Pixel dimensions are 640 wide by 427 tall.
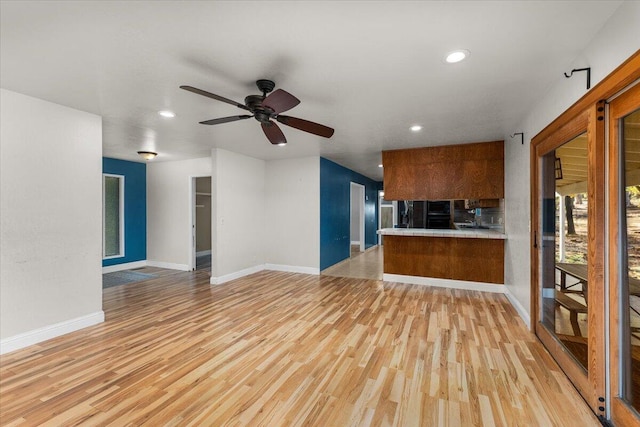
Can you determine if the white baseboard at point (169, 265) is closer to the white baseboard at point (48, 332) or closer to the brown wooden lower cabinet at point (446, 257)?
the white baseboard at point (48, 332)

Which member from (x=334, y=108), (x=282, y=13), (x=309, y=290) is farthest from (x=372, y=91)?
(x=309, y=290)

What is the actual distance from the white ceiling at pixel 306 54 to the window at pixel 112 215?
3.24 m

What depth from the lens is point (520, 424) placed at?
1681 mm

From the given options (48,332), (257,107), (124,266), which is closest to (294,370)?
(257,107)

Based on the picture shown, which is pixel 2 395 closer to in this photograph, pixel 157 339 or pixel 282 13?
pixel 157 339

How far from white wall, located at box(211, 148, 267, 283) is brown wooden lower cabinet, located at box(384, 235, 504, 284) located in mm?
2765

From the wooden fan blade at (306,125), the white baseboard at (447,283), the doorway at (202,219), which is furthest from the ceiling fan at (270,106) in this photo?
the doorway at (202,219)

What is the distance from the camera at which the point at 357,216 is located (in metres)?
9.43

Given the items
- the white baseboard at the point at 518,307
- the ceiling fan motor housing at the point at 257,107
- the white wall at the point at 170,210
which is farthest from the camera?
the white wall at the point at 170,210

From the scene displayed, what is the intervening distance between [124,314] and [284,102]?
3388 millimetres

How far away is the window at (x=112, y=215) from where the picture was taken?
589cm

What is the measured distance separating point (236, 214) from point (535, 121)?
4.73 metres

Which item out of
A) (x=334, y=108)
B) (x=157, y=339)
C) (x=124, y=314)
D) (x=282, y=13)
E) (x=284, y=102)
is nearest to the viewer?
(x=282, y=13)

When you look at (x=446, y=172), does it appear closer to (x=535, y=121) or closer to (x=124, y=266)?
(x=535, y=121)
